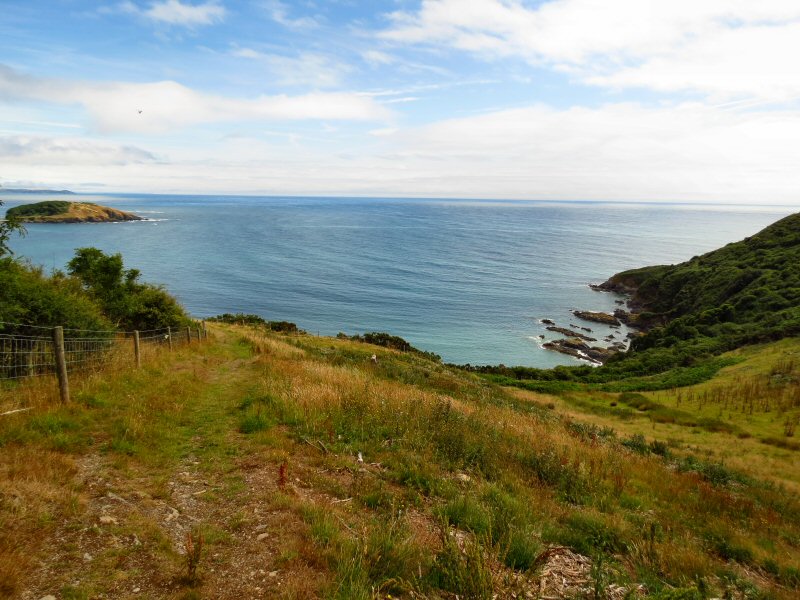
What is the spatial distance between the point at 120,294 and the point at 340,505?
82.4 feet

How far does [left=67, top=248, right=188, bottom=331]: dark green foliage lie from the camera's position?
24.6 meters

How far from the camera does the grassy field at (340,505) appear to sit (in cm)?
474

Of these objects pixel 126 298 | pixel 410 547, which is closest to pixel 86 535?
pixel 410 547

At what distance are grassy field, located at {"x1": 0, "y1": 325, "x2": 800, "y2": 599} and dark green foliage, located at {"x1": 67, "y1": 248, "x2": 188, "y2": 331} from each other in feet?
46.2

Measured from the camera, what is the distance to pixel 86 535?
17.6 feet

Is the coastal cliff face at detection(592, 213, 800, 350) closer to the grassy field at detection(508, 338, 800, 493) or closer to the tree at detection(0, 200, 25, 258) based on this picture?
the grassy field at detection(508, 338, 800, 493)

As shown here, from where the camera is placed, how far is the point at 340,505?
6.55m

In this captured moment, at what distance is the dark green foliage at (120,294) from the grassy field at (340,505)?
14072 mm

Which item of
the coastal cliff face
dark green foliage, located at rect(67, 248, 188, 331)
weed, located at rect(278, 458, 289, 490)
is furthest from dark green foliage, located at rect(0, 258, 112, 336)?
the coastal cliff face

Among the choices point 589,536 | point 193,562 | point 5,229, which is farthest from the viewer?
point 5,229

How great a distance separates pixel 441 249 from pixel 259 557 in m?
129

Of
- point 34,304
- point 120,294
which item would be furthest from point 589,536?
point 120,294

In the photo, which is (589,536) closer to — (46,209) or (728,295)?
(728,295)

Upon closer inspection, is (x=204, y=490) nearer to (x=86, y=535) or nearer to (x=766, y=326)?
(x=86, y=535)
